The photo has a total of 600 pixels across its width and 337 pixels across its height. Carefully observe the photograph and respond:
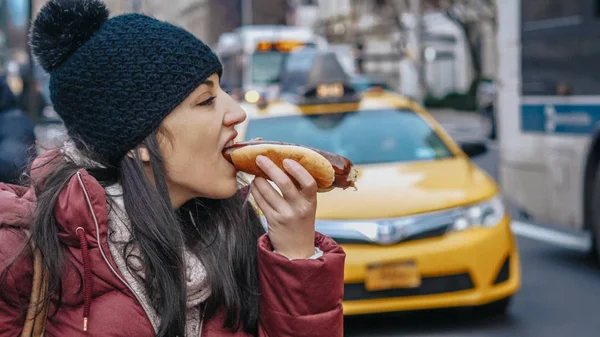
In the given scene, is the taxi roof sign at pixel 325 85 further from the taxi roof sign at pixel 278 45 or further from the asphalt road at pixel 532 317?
the taxi roof sign at pixel 278 45

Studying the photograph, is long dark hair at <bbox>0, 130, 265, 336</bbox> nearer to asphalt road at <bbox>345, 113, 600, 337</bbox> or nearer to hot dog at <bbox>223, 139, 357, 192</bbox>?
hot dog at <bbox>223, 139, 357, 192</bbox>

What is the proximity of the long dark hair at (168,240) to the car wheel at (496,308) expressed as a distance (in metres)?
4.51

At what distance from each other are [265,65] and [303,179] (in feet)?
81.6

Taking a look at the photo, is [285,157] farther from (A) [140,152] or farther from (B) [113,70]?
(B) [113,70]

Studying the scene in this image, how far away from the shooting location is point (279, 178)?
2.38 m

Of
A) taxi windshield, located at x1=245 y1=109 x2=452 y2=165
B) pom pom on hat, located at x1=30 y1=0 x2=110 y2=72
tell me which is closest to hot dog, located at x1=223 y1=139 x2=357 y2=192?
pom pom on hat, located at x1=30 y1=0 x2=110 y2=72

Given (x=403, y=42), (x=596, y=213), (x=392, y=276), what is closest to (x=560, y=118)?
(x=596, y=213)

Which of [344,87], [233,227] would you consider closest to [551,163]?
[344,87]

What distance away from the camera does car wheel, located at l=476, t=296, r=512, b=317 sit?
6.86m

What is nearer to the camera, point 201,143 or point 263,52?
point 201,143

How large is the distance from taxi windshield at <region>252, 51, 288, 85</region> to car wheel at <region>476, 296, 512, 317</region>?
66.3 ft

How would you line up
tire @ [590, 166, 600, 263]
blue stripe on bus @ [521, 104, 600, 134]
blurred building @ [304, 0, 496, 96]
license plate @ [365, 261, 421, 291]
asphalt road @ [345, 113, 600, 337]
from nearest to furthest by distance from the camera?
license plate @ [365, 261, 421, 291]
asphalt road @ [345, 113, 600, 337]
tire @ [590, 166, 600, 263]
blue stripe on bus @ [521, 104, 600, 134]
blurred building @ [304, 0, 496, 96]

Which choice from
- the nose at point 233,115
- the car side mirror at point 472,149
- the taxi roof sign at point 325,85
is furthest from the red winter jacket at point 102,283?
the taxi roof sign at point 325,85

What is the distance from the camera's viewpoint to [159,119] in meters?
2.38
